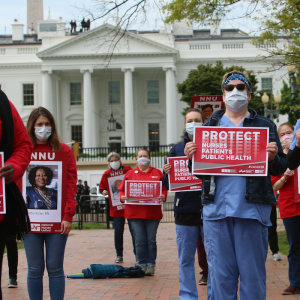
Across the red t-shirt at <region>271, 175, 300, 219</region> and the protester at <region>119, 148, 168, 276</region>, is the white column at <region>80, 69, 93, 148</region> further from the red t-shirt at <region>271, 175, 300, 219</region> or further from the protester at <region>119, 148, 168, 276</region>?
the red t-shirt at <region>271, 175, 300, 219</region>

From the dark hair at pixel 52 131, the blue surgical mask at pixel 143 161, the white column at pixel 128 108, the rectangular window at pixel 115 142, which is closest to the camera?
the dark hair at pixel 52 131

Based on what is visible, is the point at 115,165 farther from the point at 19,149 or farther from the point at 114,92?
the point at 114,92

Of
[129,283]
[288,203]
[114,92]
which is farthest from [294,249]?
[114,92]

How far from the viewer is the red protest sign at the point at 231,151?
360 cm

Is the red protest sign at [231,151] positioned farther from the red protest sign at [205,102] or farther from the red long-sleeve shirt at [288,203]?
the red protest sign at [205,102]

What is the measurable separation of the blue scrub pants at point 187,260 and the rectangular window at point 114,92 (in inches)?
1878

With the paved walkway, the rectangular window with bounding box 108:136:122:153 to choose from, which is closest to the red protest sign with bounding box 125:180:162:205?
the paved walkway

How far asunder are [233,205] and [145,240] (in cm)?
420

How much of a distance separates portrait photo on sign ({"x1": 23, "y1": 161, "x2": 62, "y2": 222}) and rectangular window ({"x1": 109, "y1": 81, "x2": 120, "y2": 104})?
48.1m

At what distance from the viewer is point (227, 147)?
3.73 metres

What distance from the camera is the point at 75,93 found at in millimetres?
52719

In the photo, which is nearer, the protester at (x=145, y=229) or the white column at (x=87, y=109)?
the protester at (x=145, y=229)

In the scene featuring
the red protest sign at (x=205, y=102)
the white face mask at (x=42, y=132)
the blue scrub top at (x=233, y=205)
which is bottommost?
the blue scrub top at (x=233, y=205)

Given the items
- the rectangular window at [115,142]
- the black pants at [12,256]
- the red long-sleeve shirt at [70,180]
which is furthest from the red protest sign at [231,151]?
the rectangular window at [115,142]
